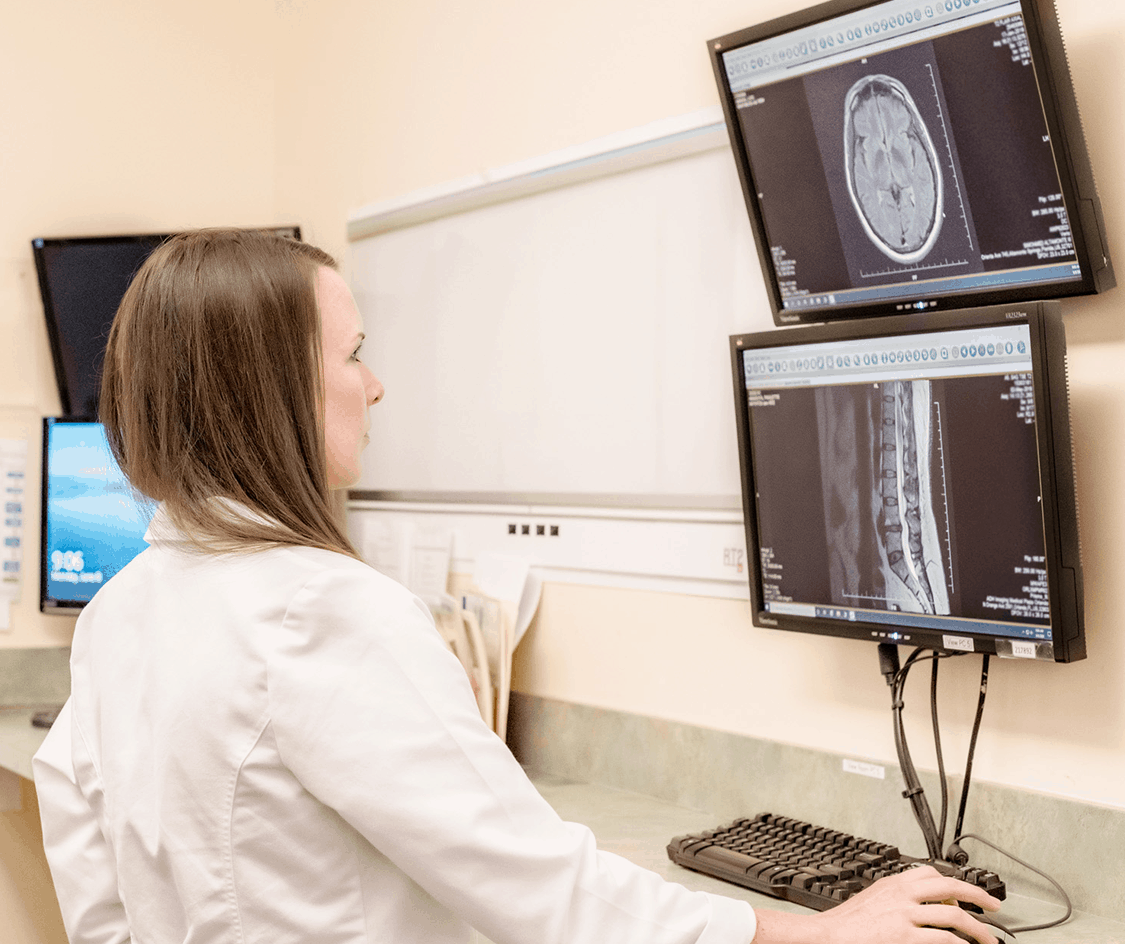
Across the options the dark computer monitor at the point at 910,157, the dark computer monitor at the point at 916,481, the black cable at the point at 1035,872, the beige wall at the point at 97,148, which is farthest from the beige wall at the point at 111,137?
the black cable at the point at 1035,872

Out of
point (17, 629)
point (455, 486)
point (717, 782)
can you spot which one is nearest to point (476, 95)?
point (455, 486)

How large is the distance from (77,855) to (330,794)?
15.5 inches

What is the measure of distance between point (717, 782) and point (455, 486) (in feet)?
2.75

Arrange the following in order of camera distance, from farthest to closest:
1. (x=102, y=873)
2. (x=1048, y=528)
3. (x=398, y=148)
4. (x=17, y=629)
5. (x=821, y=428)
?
(x=17, y=629)
(x=398, y=148)
(x=821, y=428)
(x=1048, y=528)
(x=102, y=873)

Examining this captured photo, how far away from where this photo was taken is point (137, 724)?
98 cm

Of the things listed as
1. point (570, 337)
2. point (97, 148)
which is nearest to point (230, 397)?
point (570, 337)

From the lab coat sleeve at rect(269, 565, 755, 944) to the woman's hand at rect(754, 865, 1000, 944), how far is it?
118mm

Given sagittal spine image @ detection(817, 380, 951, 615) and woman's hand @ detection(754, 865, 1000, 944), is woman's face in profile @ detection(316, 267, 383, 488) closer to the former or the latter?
woman's hand @ detection(754, 865, 1000, 944)

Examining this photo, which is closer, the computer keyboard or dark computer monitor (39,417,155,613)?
the computer keyboard

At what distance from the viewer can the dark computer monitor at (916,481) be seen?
134 centimetres

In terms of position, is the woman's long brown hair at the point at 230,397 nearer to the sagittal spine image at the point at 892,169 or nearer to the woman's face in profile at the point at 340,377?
the woman's face in profile at the point at 340,377

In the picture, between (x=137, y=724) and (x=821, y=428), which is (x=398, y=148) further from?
(x=137, y=724)

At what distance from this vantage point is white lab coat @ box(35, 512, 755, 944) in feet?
2.89

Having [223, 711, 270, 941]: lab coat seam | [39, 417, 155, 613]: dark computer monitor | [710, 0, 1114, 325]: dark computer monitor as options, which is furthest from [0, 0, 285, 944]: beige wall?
[223, 711, 270, 941]: lab coat seam
